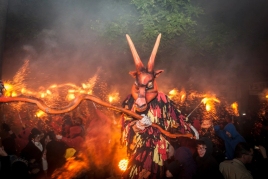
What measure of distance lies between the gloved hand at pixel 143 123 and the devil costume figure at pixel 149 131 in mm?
146

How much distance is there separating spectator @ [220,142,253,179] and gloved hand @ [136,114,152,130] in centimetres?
193

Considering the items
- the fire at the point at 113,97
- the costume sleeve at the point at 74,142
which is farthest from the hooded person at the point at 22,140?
the fire at the point at 113,97

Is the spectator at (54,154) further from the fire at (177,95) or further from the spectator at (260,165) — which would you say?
the fire at (177,95)

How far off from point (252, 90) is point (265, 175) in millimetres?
11948

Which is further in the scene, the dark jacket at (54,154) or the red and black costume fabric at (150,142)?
the dark jacket at (54,154)

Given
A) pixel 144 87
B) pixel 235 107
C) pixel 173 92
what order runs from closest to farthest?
pixel 144 87
pixel 173 92
pixel 235 107

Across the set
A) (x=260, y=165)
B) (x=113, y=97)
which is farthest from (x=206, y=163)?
(x=113, y=97)

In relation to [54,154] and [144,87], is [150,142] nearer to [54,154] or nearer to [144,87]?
[144,87]

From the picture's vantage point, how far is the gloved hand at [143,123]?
4047 millimetres

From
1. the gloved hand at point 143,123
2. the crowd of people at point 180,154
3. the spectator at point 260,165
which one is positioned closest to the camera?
the gloved hand at point 143,123

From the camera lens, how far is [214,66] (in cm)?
1050

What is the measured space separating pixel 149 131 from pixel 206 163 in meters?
1.47

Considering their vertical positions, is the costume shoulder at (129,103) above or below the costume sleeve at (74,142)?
above

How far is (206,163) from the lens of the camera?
4.37 m
